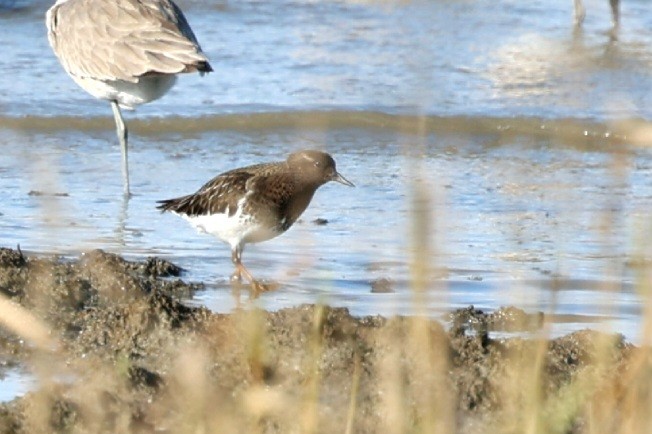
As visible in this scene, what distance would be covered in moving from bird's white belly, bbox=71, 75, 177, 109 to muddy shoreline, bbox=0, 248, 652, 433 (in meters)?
3.21

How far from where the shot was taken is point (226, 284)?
20.5 ft

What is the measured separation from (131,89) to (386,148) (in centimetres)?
211

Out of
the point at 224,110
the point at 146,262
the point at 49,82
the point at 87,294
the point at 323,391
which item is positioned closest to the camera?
the point at 323,391

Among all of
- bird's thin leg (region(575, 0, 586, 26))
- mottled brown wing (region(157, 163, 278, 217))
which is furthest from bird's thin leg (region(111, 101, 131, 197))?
bird's thin leg (region(575, 0, 586, 26))

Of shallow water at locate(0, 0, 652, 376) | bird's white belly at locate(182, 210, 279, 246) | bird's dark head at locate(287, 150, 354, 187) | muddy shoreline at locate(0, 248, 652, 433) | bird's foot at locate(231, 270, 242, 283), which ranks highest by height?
muddy shoreline at locate(0, 248, 652, 433)

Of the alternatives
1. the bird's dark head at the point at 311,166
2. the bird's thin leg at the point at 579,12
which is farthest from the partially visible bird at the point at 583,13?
the bird's dark head at the point at 311,166

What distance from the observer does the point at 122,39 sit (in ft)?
28.0

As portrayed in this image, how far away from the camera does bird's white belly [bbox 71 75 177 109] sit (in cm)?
859

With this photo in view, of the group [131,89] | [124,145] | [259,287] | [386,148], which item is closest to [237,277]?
[259,287]

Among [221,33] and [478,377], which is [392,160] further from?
[478,377]

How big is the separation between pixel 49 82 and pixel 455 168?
3913 millimetres

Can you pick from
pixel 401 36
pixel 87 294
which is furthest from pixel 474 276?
pixel 401 36

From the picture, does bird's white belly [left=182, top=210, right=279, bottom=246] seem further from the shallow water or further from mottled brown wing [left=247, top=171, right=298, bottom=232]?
the shallow water

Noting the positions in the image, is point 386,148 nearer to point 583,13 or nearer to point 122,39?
point 122,39
